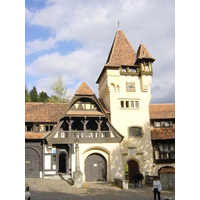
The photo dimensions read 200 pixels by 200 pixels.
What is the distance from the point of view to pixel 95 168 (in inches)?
904

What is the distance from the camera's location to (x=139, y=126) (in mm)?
25125

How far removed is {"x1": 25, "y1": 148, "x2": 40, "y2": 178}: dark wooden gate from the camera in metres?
22.3

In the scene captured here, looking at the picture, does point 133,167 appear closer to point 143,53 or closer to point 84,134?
point 84,134

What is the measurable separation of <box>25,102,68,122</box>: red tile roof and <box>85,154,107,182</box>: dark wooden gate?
5080mm

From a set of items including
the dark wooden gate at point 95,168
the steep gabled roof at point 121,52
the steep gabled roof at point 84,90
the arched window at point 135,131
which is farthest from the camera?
the steep gabled roof at point 121,52

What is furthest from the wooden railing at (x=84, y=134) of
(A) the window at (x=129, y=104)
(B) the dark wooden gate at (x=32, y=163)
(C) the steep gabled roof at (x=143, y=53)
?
(C) the steep gabled roof at (x=143, y=53)

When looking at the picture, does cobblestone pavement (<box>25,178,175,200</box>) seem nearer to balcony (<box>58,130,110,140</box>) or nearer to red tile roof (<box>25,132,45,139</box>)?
balcony (<box>58,130,110,140</box>)

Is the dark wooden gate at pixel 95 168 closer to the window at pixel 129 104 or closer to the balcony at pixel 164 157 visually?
the balcony at pixel 164 157

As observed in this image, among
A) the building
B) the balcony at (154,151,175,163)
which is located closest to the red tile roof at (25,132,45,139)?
the building

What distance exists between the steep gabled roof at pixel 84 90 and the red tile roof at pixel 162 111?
784 cm

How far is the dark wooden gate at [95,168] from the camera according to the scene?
22822mm

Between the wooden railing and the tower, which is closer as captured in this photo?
the wooden railing
